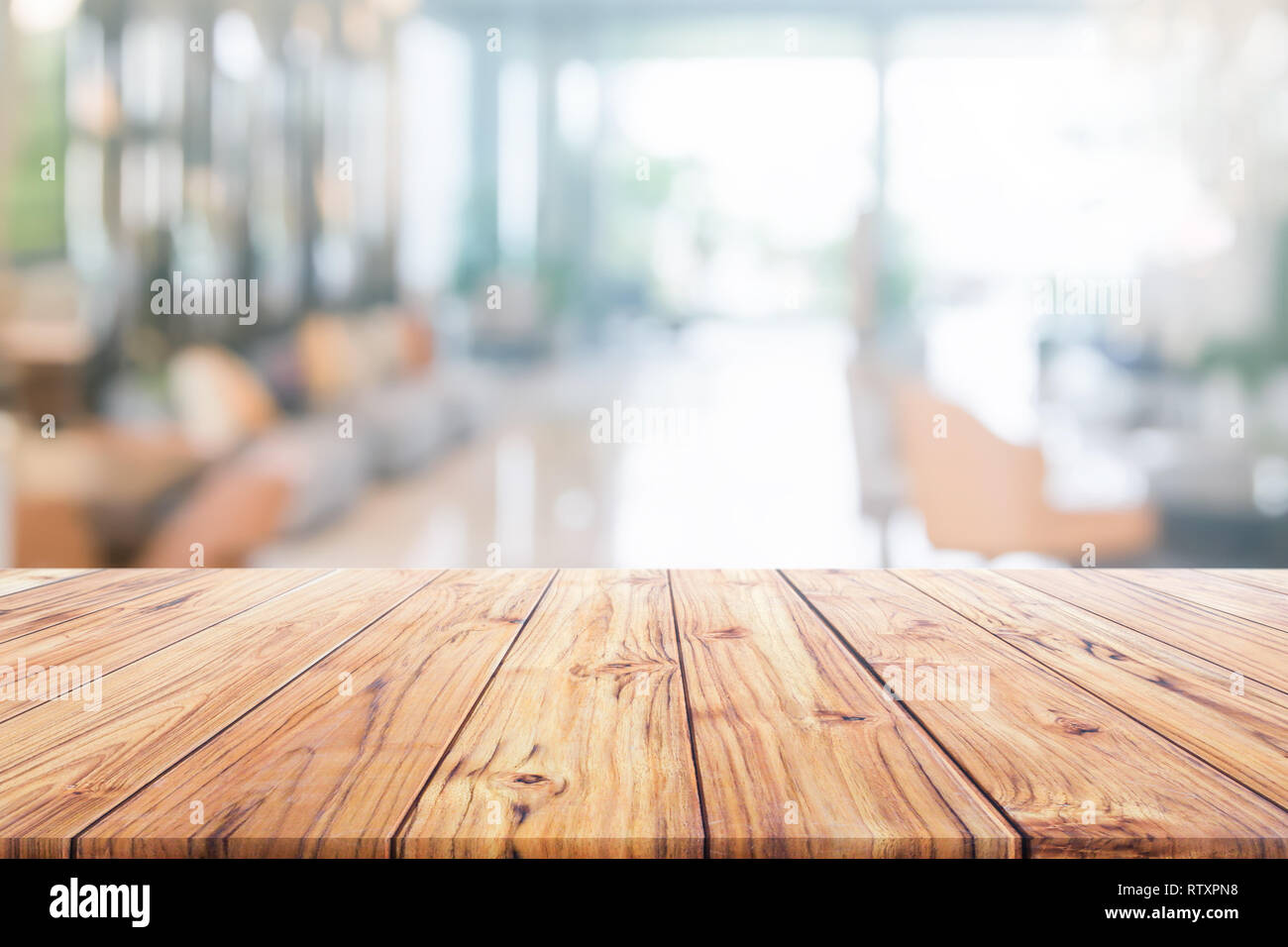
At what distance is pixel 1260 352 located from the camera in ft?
11.7

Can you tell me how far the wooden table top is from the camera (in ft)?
1.75

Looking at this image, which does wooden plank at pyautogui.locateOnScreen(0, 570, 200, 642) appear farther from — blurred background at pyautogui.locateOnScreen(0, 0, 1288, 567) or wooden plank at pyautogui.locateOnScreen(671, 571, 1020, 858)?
blurred background at pyautogui.locateOnScreen(0, 0, 1288, 567)

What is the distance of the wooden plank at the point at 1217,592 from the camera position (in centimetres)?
100

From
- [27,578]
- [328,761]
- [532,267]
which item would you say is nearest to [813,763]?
[328,761]

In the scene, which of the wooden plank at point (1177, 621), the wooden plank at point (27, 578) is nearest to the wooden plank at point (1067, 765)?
the wooden plank at point (1177, 621)

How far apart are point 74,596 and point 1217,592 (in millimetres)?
1149

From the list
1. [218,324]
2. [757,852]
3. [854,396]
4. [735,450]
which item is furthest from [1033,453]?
[757,852]

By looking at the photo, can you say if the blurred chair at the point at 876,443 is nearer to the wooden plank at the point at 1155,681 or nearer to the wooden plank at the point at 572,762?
the wooden plank at the point at 1155,681

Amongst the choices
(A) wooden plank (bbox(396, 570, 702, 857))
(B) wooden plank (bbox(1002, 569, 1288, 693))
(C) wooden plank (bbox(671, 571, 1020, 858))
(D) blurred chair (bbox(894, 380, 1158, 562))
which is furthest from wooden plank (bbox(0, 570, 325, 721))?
(D) blurred chair (bbox(894, 380, 1158, 562))

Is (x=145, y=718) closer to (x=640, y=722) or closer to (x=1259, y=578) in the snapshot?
(x=640, y=722)

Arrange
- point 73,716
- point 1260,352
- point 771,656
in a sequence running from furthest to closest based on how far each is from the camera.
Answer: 1. point 1260,352
2. point 771,656
3. point 73,716

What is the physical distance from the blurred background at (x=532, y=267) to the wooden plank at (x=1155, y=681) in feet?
7.46

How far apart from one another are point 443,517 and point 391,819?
113 inches
